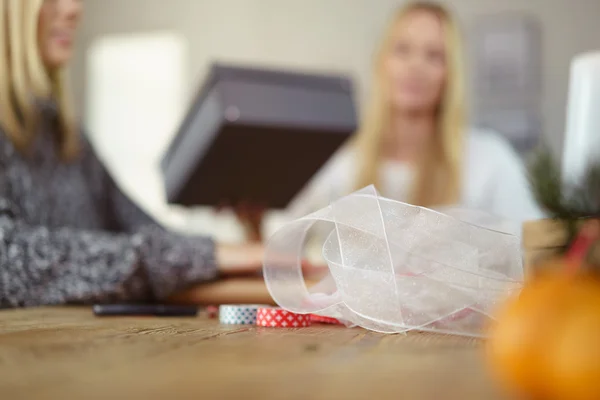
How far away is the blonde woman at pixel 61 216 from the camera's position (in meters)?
1.02

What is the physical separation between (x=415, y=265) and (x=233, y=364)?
244 mm

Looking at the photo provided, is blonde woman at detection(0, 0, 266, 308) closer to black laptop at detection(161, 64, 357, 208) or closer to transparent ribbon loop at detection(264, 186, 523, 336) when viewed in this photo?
black laptop at detection(161, 64, 357, 208)

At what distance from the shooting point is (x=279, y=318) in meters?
0.64

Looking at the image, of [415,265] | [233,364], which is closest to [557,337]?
[233,364]

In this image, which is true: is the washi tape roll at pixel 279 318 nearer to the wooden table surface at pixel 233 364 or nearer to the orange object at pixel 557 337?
the wooden table surface at pixel 233 364

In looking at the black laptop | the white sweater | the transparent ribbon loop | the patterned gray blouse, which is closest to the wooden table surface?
the transparent ribbon loop

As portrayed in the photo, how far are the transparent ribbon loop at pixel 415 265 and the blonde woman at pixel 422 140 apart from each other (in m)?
1.45

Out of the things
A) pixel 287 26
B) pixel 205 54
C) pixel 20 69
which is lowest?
pixel 20 69

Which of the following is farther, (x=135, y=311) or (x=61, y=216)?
(x=61, y=216)

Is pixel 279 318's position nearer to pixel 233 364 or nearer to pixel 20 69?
pixel 233 364

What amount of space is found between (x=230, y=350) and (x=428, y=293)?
199 millimetres

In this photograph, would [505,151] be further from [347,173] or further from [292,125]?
[292,125]

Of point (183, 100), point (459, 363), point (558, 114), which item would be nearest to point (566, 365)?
point (459, 363)

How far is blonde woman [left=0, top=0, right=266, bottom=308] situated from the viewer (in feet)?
3.36
